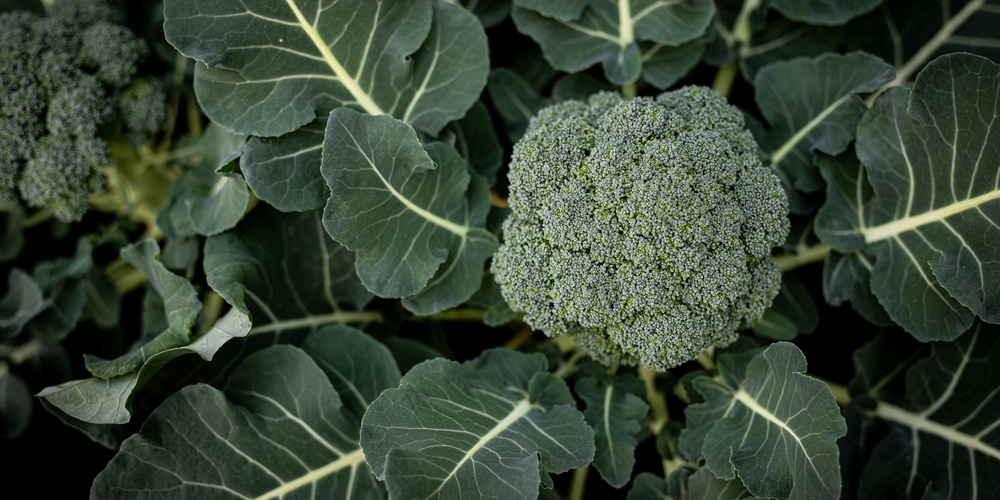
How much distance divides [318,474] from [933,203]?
1.18m

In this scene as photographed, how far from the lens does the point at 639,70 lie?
134 centimetres

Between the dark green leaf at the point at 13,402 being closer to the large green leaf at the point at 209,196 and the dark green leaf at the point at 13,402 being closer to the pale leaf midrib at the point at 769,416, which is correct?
the large green leaf at the point at 209,196

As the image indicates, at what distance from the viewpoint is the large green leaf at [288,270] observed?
1248 mm

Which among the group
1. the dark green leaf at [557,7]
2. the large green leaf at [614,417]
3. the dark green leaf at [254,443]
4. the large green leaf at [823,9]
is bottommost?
the large green leaf at [614,417]

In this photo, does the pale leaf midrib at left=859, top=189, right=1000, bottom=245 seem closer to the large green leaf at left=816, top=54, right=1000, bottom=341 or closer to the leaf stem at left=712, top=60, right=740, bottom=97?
the large green leaf at left=816, top=54, right=1000, bottom=341

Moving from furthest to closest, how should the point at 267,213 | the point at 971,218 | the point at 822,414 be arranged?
the point at 267,213 < the point at 971,218 < the point at 822,414

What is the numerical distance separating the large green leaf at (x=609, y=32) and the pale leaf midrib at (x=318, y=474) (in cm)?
85

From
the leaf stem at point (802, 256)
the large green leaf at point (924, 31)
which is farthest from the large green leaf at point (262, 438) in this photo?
the large green leaf at point (924, 31)

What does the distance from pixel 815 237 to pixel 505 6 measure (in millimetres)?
844

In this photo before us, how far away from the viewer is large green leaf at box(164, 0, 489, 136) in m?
1.12

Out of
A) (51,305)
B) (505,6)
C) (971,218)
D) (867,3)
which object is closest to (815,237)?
(971,218)

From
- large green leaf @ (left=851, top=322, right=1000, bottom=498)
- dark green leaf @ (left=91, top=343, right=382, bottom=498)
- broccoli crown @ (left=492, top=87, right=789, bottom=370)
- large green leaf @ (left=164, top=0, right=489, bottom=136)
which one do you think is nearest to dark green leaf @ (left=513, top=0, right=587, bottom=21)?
large green leaf @ (left=164, top=0, right=489, bottom=136)

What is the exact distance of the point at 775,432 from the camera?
41.9 inches

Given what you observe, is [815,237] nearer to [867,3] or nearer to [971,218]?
[971,218]
